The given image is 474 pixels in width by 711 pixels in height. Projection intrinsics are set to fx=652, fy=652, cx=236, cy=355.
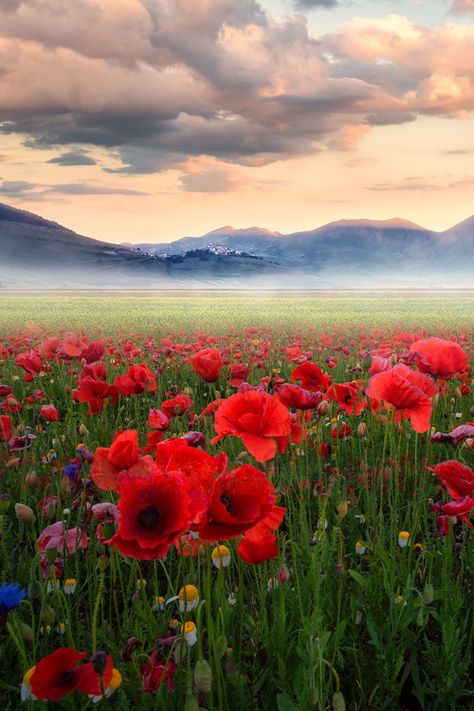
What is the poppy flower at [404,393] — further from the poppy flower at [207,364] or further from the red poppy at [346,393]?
the poppy flower at [207,364]

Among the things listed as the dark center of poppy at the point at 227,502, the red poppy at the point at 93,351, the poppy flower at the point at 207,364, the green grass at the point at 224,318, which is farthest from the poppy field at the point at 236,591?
the green grass at the point at 224,318

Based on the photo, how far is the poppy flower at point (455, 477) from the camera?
1.76m

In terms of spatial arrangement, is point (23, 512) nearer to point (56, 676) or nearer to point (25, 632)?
point (25, 632)

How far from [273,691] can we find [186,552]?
40 centimetres

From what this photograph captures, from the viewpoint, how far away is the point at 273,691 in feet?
5.06

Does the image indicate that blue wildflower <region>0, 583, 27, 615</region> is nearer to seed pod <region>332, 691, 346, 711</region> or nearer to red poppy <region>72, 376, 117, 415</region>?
seed pod <region>332, 691, 346, 711</region>

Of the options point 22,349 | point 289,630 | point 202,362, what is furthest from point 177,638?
point 22,349

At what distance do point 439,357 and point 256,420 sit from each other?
3.64ft

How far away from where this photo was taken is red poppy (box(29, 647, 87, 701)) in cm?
112

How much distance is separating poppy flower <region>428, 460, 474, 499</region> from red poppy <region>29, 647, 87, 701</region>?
3.48 ft

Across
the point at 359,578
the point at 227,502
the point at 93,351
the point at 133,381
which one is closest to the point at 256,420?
the point at 227,502

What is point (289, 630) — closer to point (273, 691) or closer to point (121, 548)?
point (273, 691)

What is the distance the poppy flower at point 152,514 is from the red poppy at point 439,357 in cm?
154

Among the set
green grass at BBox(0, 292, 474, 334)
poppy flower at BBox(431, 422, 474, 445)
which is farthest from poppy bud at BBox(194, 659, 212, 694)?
green grass at BBox(0, 292, 474, 334)
